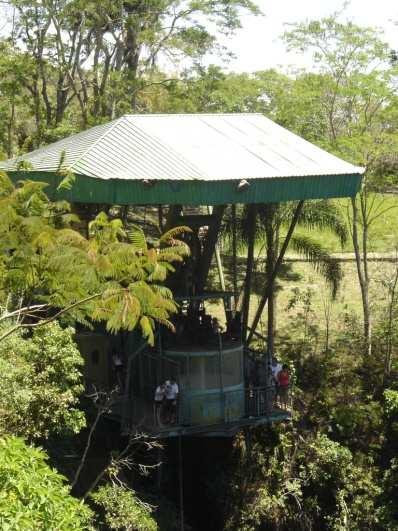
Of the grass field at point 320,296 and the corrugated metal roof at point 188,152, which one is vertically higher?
the corrugated metal roof at point 188,152

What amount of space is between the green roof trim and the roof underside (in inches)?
0.8

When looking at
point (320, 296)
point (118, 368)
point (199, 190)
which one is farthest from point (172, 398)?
point (320, 296)

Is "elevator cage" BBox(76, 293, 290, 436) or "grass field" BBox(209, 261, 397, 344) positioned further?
"grass field" BBox(209, 261, 397, 344)

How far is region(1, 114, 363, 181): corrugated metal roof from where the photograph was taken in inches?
714

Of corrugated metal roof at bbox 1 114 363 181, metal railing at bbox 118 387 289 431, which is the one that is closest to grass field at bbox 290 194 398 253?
corrugated metal roof at bbox 1 114 363 181

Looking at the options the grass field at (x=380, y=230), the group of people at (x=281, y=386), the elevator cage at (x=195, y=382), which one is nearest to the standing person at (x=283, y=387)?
the group of people at (x=281, y=386)

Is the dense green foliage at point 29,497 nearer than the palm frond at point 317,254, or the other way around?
the dense green foliage at point 29,497

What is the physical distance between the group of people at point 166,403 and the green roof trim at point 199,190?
15.2ft

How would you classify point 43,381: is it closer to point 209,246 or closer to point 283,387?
point 209,246

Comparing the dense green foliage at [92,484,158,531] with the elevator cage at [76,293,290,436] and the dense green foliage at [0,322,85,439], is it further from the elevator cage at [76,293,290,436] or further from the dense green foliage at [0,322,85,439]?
the dense green foliage at [0,322,85,439]

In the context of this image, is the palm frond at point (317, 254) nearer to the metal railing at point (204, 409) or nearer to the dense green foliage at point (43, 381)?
the metal railing at point (204, 409)

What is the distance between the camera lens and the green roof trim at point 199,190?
17516mm

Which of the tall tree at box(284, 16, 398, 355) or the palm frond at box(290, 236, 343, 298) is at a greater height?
the tall tree at box(284, 16, 398, 355)

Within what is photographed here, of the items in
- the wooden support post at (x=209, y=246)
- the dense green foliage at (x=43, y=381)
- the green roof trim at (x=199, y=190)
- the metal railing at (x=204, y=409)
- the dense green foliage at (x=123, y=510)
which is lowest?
the dense green foliage at (x=123, y=510)
